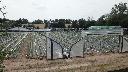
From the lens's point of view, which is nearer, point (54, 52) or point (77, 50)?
point (54, 52)

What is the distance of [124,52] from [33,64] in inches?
358

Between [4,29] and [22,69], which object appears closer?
[4,29]

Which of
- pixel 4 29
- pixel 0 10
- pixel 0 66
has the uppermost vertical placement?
pixel 0 10

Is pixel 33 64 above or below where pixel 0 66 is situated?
below

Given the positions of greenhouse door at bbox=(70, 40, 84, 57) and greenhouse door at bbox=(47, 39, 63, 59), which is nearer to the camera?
greenhouse door at bbox=(47, 39, 63, 59)

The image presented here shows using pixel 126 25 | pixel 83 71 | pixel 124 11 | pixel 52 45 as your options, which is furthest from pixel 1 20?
pixel 124 11

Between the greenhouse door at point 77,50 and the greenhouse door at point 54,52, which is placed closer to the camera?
the greenhouse door at point 54,52

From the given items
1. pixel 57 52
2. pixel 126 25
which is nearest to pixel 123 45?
pixel 57 52

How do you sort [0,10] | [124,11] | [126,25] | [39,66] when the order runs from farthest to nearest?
[124,11]
[126,25]
[39,66]
[0,10]

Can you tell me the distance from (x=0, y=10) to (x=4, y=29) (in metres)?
0.29

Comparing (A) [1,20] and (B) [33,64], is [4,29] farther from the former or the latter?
(B) [33,64]

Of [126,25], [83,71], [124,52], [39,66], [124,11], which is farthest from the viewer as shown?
[124,11]

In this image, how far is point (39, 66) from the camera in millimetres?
13695

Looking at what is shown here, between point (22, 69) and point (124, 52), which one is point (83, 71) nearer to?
point (22, 69)
